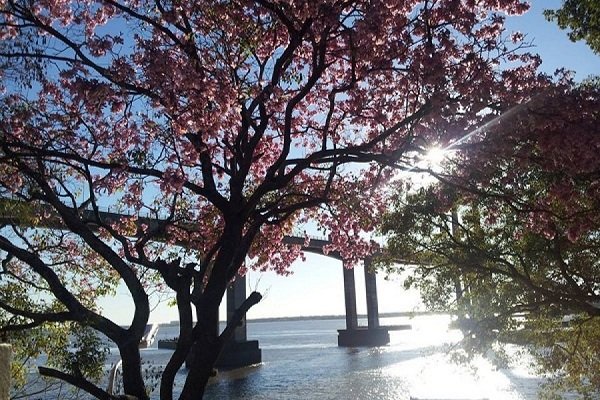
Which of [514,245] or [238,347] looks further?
[238,347]

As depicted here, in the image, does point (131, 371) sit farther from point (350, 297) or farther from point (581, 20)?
Result: point (350, 297)

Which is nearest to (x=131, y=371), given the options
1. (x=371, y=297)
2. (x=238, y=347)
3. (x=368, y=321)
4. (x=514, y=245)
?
(x=514, y=245)

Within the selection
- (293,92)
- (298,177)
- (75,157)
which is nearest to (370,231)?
(298,177)

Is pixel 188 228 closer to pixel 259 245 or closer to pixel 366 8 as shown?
pixel 259 245

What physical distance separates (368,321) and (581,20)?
94675 millimetres

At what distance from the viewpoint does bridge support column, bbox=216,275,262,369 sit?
6219 cm

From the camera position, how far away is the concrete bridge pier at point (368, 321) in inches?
3883

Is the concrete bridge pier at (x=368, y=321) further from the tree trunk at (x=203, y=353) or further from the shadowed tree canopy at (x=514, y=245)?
the tree trunk at (x=203, y=353)

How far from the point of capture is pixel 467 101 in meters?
8.34

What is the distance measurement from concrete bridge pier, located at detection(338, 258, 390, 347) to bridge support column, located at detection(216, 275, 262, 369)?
116 feet

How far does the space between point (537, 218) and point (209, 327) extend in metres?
7.17

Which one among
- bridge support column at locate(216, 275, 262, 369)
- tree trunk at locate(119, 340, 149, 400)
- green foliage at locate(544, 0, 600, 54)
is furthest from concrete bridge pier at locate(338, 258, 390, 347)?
tree trunk at locate(119, 340, 149, 400)

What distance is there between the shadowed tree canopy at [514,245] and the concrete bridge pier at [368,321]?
83.4 m

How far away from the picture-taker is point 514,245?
1323 cm
